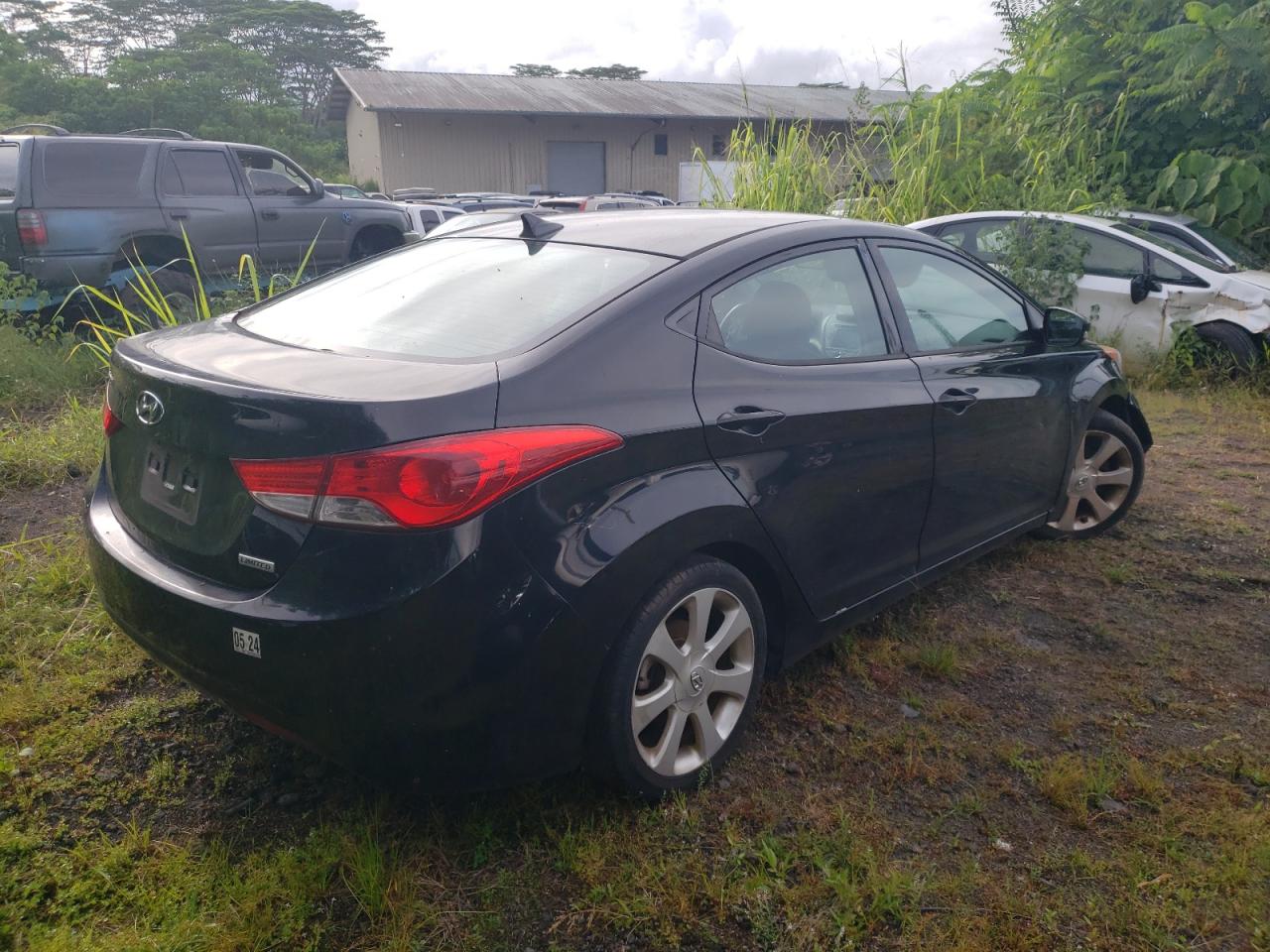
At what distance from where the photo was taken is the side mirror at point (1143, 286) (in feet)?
25.6

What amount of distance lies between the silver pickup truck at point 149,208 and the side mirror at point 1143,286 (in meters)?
6.29

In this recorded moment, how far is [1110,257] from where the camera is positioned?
8.08 meters

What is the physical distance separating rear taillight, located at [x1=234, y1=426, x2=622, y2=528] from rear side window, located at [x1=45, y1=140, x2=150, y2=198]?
6.78 m

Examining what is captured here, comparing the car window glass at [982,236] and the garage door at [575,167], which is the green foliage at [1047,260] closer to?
the car window glass at [982,236]

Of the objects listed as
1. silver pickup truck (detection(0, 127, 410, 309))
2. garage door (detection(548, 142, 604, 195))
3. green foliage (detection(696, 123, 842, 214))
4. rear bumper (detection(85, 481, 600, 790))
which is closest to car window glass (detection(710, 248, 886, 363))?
rear bumper (detection(85, 481, 600, 790))

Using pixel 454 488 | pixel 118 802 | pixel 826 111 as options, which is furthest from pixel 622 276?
pixel 826 111

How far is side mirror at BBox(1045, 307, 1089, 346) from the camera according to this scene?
12.9 ft

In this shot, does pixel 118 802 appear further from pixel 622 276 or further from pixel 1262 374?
pixel 1262 374

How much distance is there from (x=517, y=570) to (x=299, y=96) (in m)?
56.5

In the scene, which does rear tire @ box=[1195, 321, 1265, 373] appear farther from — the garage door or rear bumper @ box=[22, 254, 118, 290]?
Answer: the garage door

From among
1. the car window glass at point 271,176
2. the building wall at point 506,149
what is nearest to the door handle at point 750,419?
the car window glass at point 271,176

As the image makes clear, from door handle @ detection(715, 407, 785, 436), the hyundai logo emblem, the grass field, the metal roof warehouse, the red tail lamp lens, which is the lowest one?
the grass field

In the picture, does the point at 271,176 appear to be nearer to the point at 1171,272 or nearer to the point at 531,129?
the point at 1171,272

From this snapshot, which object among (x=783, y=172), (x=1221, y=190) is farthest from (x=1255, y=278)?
(x=783, y=172)
